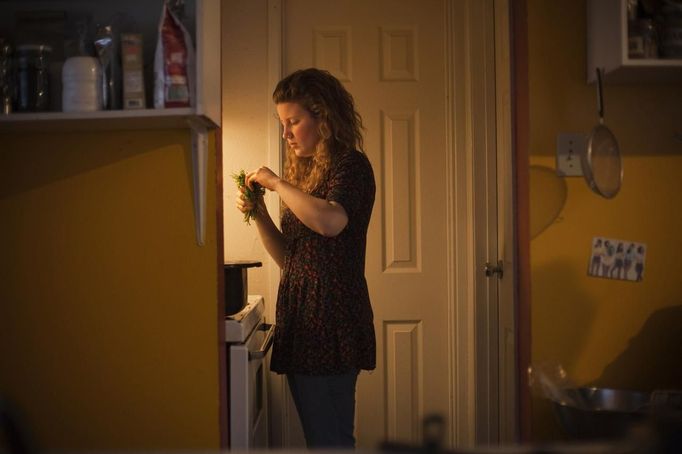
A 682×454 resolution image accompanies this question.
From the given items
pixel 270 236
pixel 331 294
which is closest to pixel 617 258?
pixel 331 294

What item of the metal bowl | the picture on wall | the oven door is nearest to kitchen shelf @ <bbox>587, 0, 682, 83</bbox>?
the picture on wall

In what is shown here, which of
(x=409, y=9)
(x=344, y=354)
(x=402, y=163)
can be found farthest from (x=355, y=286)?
(x=409, y=9)

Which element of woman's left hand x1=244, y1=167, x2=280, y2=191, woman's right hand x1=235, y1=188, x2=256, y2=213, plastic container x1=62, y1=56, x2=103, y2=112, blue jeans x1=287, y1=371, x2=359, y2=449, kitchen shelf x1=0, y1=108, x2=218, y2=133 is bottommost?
blue jeans x1=287, y1=371, x2=359, y2=449

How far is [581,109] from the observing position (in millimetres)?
1971

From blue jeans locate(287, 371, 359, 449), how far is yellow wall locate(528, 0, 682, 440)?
50cm

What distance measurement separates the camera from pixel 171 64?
1672 mm

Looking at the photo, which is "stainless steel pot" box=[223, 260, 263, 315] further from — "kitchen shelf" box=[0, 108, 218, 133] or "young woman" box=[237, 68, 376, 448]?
"kitchen shelf" box=[0, 108, 218, 133]

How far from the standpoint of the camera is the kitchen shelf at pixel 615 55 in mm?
1777

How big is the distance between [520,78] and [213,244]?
2.90 feet

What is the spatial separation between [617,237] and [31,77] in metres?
1.48

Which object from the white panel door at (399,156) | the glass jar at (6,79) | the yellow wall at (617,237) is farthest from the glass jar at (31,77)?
the white panel door at (399,156)

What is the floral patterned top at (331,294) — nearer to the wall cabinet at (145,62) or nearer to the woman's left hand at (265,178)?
the woman's left hand at (265,178)

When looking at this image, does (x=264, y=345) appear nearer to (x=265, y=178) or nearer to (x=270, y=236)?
(x=270, y=236)

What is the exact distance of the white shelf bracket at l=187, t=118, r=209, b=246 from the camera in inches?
70.9
